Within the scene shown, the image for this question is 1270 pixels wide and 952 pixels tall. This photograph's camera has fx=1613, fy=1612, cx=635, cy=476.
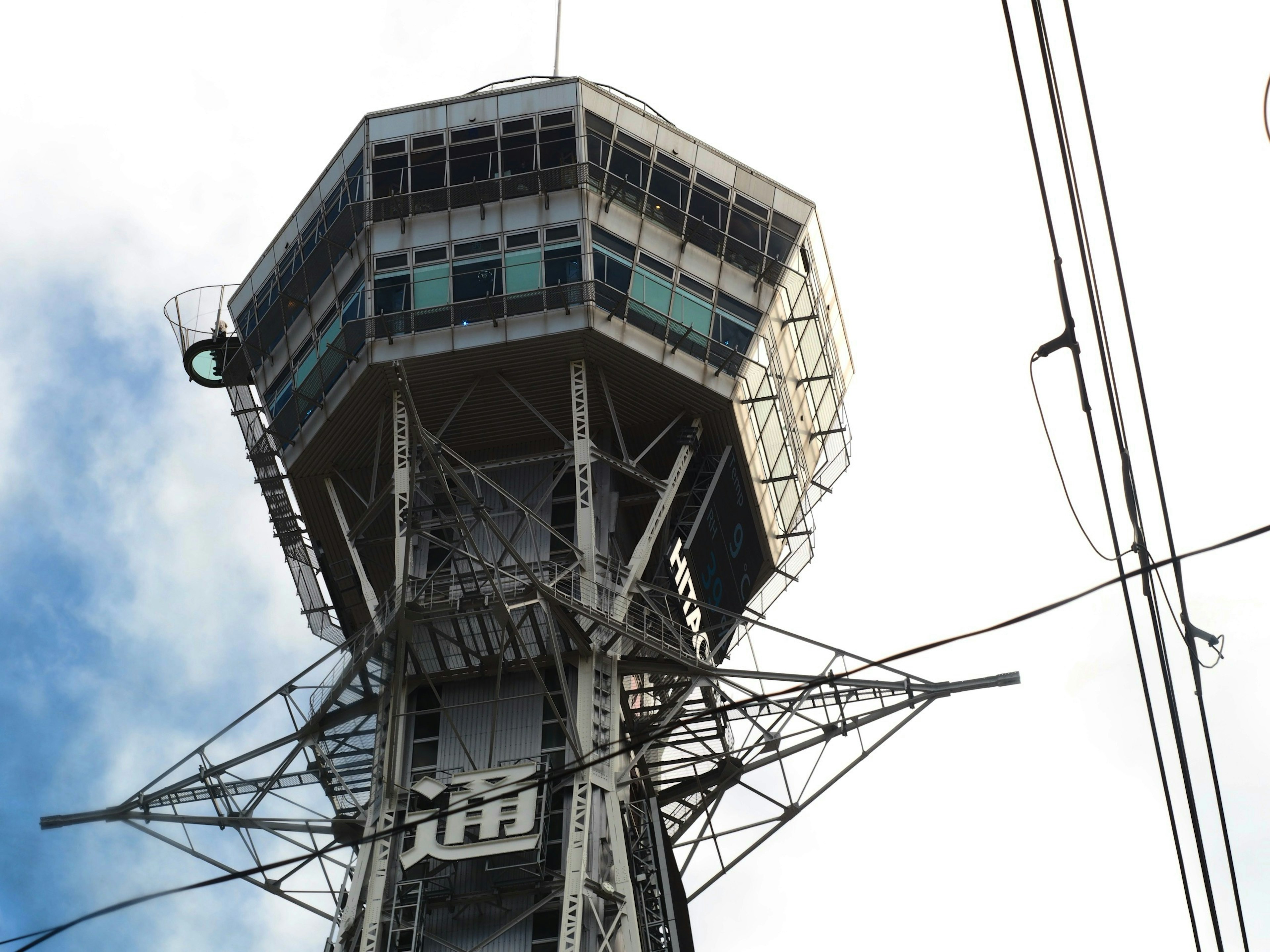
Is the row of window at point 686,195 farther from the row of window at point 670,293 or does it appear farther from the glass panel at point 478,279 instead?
the glass panel at point 478,279

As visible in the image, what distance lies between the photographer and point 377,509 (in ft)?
166

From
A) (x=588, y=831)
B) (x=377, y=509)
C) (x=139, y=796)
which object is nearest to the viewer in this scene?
(x=588, y=831)

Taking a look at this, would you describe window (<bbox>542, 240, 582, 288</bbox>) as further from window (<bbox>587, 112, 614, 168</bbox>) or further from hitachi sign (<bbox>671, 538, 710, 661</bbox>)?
hitachi sign (<bbox>671, 538, 710, 661</bbox>)

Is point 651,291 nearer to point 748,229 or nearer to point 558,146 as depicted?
point 748,229

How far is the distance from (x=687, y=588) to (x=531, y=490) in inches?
→ 253

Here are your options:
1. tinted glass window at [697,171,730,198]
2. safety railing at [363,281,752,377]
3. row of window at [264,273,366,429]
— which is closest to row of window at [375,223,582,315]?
safety railing at [363,281,752,377]

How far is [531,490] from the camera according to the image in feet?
169

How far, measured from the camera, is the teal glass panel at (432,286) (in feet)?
166

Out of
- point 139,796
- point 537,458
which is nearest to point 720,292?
point 537,458

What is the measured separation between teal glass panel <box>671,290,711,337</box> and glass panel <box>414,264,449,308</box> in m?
7.21

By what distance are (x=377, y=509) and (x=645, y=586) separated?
8.94 metres

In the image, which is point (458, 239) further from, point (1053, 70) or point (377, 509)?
point (1053, 70)

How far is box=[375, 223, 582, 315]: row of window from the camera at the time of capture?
50.5 metres

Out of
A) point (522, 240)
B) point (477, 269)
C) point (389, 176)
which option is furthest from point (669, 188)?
point (389, 176)
